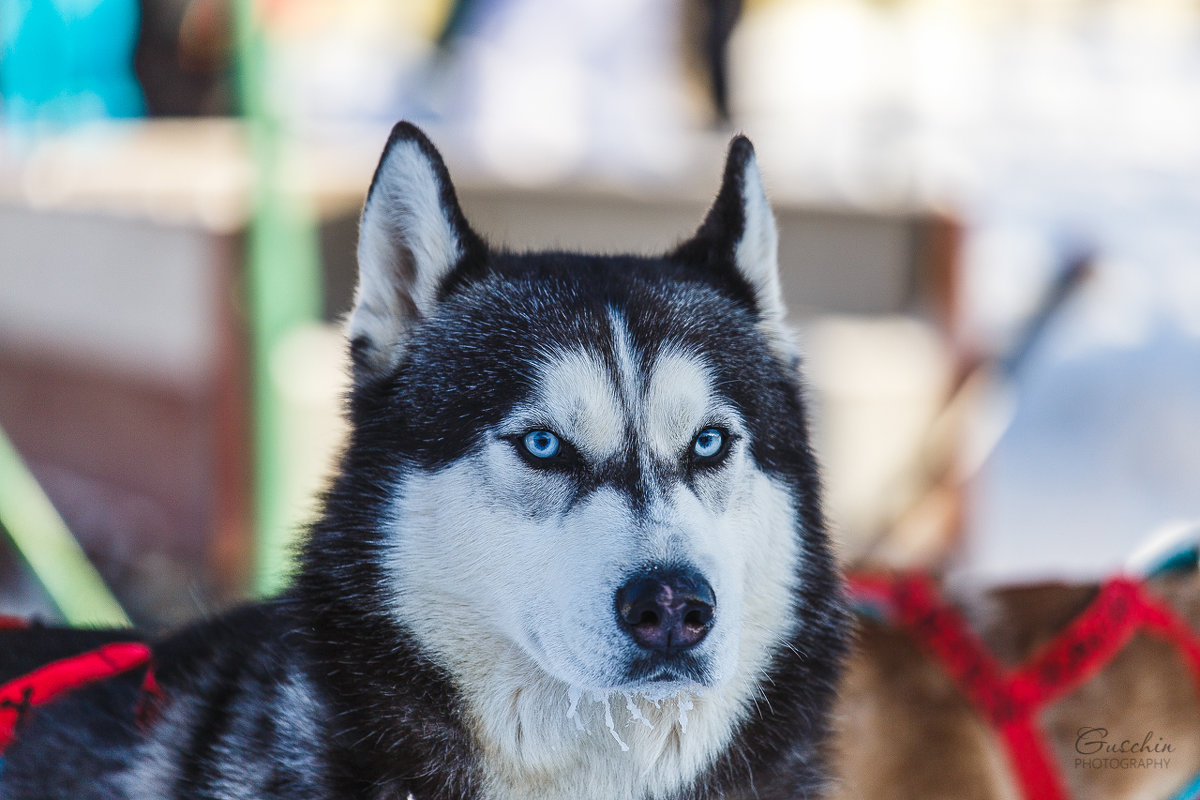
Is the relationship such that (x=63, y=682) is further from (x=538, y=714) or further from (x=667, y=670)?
(x=667, y=670)

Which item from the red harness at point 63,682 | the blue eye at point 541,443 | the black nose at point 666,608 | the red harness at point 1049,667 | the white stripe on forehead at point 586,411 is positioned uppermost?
the white stripe on forehead at point 586,411

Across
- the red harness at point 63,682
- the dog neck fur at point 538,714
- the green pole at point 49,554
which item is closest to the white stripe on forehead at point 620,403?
the dog neck fur at point 538,714

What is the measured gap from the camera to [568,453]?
1.62m

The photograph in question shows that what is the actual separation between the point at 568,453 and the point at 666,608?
0.96ft

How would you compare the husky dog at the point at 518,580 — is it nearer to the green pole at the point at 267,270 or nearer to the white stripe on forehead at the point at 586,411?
the white stripe on forehead at the point at 586,411

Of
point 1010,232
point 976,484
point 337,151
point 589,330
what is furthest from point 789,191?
point 589,330

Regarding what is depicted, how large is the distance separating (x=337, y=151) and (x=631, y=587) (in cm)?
527

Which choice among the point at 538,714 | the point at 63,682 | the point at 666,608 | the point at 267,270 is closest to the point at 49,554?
the point at 267,270

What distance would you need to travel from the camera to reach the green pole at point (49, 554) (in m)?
3.60

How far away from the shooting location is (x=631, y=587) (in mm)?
1452

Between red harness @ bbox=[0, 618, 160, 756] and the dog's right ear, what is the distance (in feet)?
2.02

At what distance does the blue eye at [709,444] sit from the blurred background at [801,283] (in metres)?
2.60

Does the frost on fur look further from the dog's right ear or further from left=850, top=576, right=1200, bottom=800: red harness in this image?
left=850, top=576, right=1200, bottom=800: red harness

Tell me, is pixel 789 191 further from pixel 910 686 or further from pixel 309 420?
pixel 910 686
